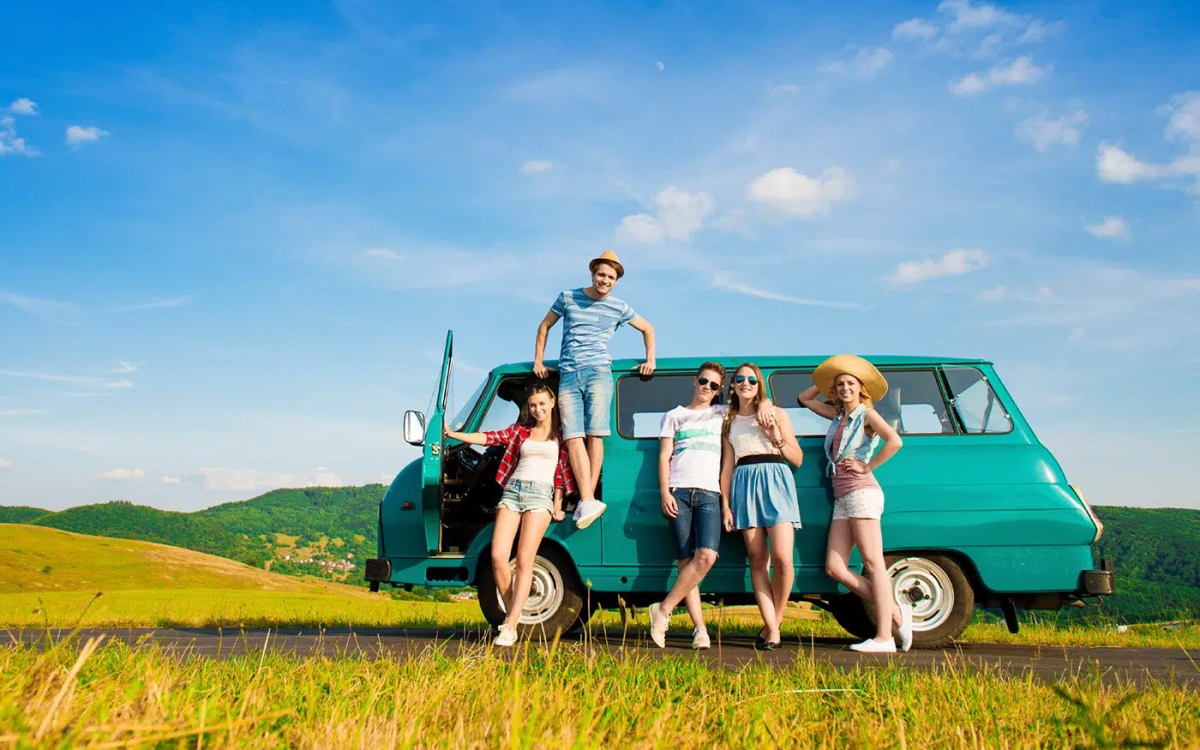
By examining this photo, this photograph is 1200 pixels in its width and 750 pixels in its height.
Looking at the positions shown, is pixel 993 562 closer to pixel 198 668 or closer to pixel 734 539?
pixel 734 539

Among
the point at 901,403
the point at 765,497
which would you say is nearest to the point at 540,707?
the point at 765,497

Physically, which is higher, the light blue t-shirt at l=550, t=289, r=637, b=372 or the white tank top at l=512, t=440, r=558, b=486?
the light blue t-shirt at l=550, t=289, r=637, b=372

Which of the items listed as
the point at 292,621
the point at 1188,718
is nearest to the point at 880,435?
the point at 1188,718

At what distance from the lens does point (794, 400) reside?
733 cm

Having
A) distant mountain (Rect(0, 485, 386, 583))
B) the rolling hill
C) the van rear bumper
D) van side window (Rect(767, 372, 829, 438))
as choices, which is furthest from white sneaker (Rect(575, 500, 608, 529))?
distant mountain (Rect(0, 485, 386, 583))

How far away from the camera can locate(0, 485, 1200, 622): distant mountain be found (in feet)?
337

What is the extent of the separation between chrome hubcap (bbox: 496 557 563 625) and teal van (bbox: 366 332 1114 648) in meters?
0.01

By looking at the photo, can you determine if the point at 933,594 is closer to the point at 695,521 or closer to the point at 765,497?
the point at 765,497

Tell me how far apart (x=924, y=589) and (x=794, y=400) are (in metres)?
1.81

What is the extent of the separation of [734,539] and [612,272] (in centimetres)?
242

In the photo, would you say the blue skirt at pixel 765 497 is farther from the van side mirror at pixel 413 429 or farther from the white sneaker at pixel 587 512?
the van side mirror at pixel 413 429

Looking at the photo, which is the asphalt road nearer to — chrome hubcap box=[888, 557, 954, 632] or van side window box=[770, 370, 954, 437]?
chrome hubcap box=[888, 557, 954, 632]

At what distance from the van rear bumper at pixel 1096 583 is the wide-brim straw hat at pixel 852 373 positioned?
6.80 feet

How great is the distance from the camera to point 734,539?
6980 millimetres
